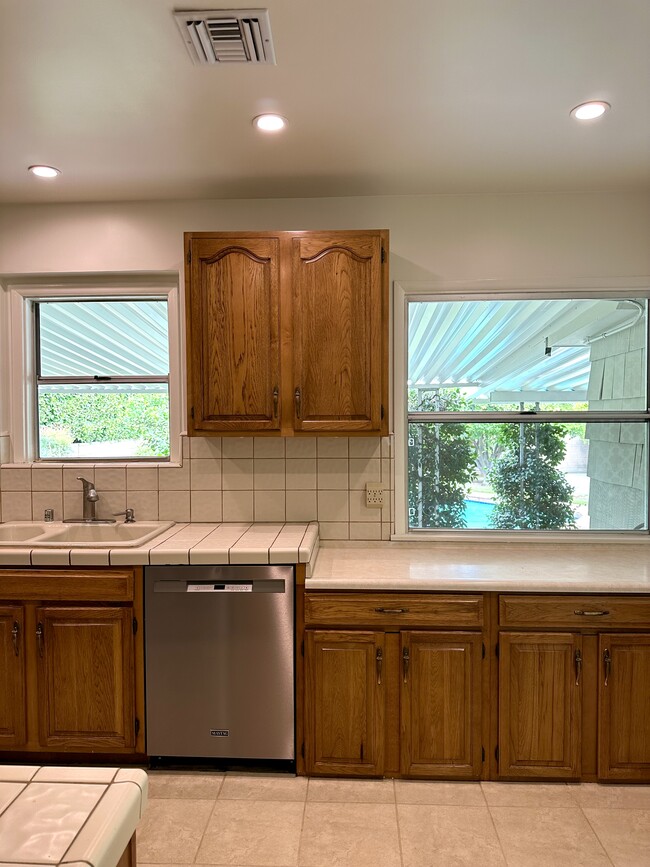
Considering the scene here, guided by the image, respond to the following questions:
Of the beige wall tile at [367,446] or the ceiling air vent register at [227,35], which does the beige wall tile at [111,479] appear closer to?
the beige wall tile at [367,446]

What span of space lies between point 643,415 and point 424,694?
178cm

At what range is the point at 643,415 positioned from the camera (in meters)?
2.88

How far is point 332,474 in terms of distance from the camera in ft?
9.63

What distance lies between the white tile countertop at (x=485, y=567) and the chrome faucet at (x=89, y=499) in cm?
119

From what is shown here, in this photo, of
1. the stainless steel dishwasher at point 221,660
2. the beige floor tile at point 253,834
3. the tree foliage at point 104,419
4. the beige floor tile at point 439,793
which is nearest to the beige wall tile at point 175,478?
the tree foliage at point 104,419

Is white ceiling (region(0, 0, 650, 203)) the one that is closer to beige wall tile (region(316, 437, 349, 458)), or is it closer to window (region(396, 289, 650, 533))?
window (region(396, 289, 650, 533))

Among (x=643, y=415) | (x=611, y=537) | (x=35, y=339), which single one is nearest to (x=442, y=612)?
(x=611, y=537)

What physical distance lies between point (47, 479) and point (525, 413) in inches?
99.7

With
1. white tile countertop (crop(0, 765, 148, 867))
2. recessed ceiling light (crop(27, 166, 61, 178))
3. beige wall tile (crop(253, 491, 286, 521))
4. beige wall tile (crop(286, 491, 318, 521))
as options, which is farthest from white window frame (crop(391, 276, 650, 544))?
white tile countertop (crop(0, 765, 148, 867))

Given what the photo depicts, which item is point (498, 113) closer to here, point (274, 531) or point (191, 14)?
point (191, 14)

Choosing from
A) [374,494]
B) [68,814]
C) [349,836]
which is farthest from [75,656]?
[68,814]

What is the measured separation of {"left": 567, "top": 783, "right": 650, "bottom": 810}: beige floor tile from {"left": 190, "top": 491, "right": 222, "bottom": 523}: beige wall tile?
199cm

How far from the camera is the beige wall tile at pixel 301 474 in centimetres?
294

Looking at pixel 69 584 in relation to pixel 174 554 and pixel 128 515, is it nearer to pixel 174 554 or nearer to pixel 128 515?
pixel 174 554
